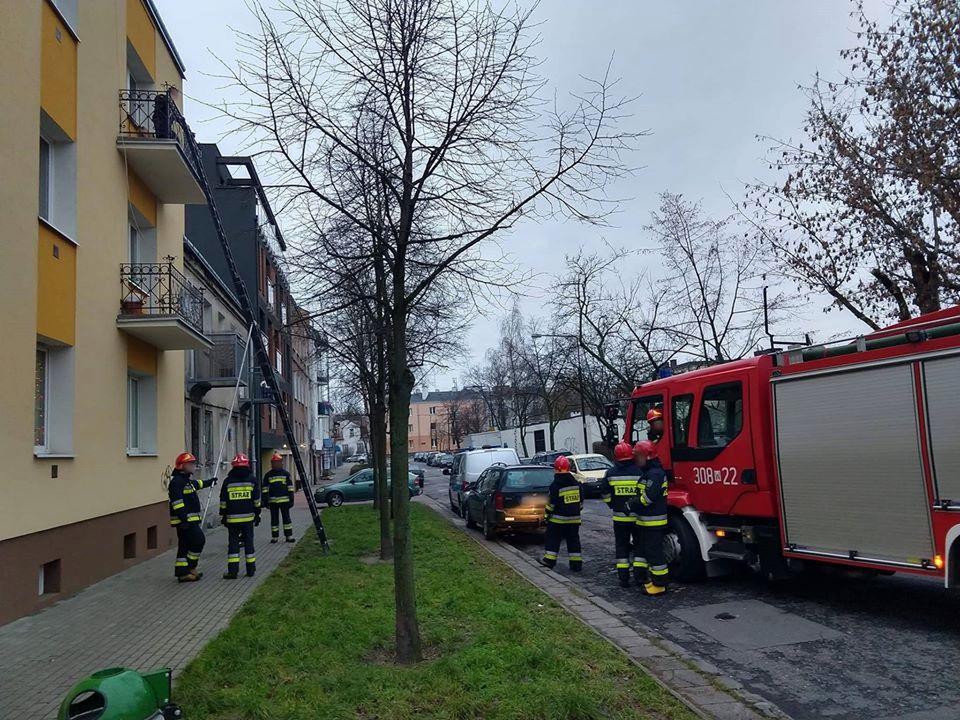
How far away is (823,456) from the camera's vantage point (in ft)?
26.5

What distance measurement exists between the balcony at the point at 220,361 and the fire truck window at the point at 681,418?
1221 centimetres

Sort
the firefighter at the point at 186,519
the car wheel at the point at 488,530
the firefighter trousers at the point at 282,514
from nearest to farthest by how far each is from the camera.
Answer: the firefighter at the point at 186,519, the firefighter trousers at the point at 282,514, the car wheel at the point at 488,530

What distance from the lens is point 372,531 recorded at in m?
17.0

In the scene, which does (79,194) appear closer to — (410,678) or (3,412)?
(3,412)

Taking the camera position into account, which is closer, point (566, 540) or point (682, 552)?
point (682, 552)

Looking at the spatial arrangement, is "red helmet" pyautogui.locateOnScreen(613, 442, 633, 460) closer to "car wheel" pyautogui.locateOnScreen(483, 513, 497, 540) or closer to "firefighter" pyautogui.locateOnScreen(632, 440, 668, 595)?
"firefighter" pyautogui.locateOnScreen(632, 440, 668, 595)

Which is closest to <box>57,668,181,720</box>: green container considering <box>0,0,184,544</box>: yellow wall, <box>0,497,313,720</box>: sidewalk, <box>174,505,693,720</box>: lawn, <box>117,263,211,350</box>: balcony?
<box>174,505,693,720</box>: lawn

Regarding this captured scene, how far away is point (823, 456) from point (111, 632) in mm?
7394

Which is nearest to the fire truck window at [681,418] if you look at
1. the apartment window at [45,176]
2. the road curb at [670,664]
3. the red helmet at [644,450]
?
the red helmet at [644,450]

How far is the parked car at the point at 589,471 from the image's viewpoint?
2552 cm

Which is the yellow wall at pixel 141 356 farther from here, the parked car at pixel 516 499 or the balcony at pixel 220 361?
the parked car at pixel 516 499

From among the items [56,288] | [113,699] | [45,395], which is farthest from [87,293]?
[113,699]

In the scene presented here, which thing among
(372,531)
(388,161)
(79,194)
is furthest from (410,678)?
Answer: (372,531)

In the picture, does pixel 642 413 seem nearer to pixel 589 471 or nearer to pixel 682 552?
pixel 682 552
